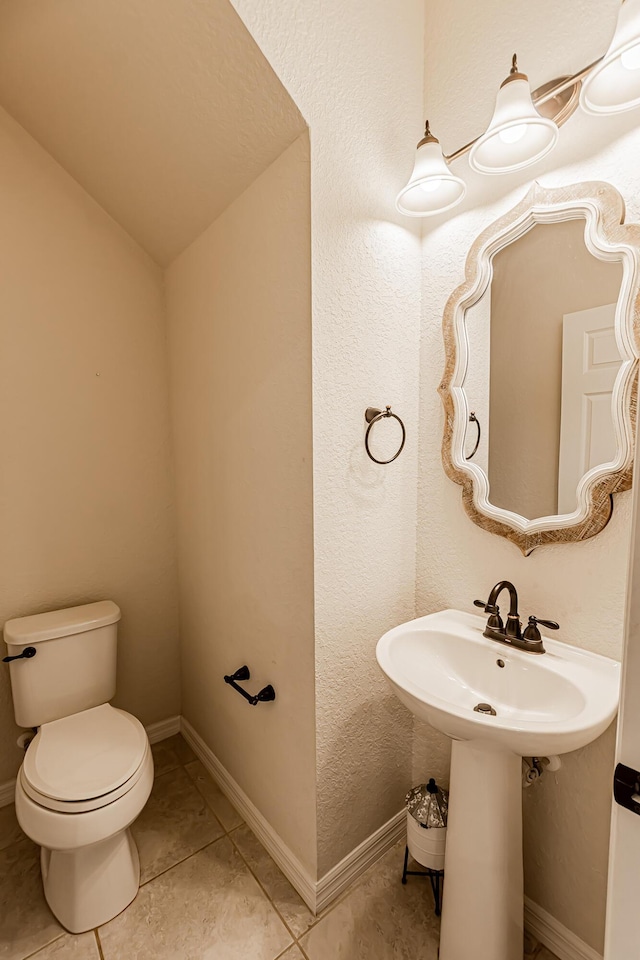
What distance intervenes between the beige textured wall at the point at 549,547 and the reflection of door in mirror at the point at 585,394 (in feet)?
0.39

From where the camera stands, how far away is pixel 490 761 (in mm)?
1003

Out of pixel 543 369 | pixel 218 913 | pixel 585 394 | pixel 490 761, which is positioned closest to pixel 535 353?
pixel 543 369

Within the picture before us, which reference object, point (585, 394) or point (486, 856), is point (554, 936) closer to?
point (486, 856)

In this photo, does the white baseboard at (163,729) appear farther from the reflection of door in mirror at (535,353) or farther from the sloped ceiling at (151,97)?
the sloped ceiling at (151,97)

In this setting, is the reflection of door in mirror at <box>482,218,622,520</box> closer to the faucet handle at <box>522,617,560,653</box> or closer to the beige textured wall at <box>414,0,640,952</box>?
the beige textured wall at <box>414,0,640,952</box>

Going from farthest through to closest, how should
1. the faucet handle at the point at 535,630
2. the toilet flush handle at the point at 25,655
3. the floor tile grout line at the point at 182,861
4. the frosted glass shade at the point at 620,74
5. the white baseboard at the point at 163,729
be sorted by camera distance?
the white baseboard at the point at 163,729
the toilet flush handle at the point at 25,655
the floor tile grout line at the point at 182,861
the faucet handle at the point at 535,630
the frosted glass shade at the point at 620,74

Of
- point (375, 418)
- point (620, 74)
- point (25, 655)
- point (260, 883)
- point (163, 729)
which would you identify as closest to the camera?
point (620, 74)

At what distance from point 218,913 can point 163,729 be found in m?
0.89

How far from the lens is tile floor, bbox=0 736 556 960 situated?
1.16m

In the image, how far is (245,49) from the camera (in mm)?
992

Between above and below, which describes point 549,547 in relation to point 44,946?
above

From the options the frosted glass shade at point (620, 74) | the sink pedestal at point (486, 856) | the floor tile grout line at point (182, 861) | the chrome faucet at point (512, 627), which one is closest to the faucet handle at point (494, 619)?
the chrome faucet at point (512, 627)

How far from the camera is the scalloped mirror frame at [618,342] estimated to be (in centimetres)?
95

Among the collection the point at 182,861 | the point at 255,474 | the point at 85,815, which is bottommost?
the point at 182,861
